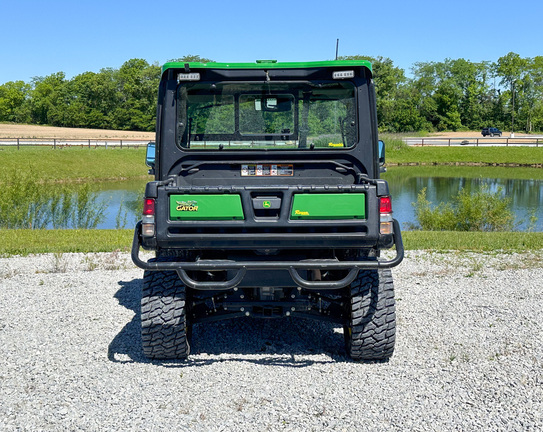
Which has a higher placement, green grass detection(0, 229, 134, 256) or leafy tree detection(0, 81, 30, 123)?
leafy tree detection(0, 81, 30, 123)

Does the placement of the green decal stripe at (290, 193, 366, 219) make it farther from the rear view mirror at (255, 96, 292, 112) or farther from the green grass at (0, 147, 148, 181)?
the green grass at (0, 147, 148, 181)

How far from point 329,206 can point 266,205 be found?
50 centimetres

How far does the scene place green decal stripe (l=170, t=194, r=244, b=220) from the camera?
475cm

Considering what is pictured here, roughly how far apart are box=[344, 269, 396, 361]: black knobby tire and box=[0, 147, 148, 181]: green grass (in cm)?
3231

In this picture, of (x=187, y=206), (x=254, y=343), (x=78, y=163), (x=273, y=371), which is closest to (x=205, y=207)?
(x=187, y=206)

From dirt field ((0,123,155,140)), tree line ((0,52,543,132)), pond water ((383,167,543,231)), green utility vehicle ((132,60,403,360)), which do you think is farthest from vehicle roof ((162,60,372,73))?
tree line ((0,52,543,132))

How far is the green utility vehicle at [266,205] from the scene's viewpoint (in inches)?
190

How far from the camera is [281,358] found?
563 cm

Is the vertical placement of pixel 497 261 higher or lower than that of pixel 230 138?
lower

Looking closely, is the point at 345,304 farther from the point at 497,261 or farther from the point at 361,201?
the point at 497,261

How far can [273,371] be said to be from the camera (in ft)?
17.3

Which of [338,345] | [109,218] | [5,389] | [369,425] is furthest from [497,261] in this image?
[109,218]

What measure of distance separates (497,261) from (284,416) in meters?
6.82

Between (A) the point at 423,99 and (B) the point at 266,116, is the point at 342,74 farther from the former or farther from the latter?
(A) the point at 423,99
